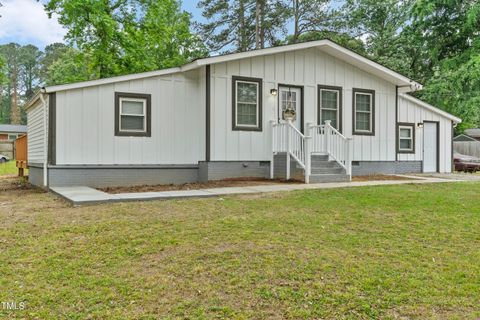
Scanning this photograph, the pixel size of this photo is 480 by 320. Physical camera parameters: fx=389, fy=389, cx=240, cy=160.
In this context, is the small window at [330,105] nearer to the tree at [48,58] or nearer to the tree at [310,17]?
the tree at [310,17]

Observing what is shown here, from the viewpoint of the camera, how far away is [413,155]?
518 inches

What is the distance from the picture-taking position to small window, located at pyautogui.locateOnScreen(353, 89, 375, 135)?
38.8 ft

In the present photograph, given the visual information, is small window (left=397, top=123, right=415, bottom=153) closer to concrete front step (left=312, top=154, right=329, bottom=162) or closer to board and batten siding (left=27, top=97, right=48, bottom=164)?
concrete front step (left=312, top=154, right=329, bottom=162)

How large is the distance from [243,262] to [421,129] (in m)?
11.9

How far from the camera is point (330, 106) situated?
1151 cm

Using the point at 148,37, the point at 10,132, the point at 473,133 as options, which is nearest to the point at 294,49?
the point at 148,37

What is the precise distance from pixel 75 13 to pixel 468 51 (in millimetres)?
19507

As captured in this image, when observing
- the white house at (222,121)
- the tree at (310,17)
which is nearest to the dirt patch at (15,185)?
the white house at (222,121)

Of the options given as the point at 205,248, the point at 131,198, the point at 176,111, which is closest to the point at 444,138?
the point at 176,111

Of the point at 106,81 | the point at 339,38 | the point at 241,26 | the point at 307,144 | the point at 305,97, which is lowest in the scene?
the point at 307,144

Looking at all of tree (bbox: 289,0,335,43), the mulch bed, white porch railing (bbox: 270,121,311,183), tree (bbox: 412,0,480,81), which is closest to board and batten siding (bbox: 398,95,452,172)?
white porch railing (bbox: 270,121,311,183)

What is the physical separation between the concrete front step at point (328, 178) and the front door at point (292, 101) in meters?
1.94

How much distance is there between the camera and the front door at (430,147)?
13539 mm

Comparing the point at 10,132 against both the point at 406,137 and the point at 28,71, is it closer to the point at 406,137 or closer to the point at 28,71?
the point at 28,71
